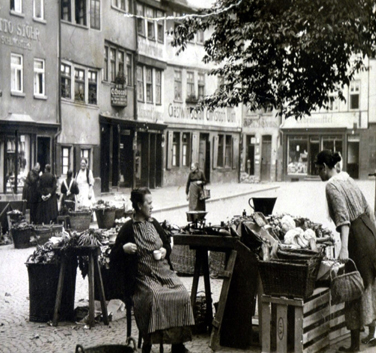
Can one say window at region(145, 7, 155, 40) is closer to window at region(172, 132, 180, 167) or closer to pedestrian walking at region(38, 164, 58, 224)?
window at region(172, 132, 180, 167)

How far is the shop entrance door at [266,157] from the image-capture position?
957cm

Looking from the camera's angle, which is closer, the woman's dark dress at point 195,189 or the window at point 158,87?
the window at point 158,87

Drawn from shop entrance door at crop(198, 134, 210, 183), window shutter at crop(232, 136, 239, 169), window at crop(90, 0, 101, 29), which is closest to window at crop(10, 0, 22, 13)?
window at crop(90, 0, 101, 29)

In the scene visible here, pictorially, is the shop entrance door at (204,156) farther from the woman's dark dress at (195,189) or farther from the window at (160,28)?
the window at (160,28)

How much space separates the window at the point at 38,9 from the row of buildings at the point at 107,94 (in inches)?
0.6

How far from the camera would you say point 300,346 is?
4594 millimetres

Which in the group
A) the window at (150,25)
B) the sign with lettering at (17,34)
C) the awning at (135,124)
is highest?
the window at (150,25)

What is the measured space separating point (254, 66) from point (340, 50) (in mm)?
1131

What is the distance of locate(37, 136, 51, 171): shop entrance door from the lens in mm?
6892

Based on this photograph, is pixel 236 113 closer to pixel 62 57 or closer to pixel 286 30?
pixel 286 30

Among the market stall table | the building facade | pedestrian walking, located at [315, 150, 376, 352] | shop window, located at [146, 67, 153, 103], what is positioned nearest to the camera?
pedestrian walking, located at [315, 150, 376, 352]

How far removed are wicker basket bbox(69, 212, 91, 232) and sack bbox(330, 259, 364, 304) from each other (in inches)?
148

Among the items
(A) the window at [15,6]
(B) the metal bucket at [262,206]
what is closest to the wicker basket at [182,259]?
(B) the metal bucket at [262,206]

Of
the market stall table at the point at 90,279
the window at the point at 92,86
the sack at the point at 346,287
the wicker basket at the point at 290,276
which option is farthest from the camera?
the window at the point at 92,86
